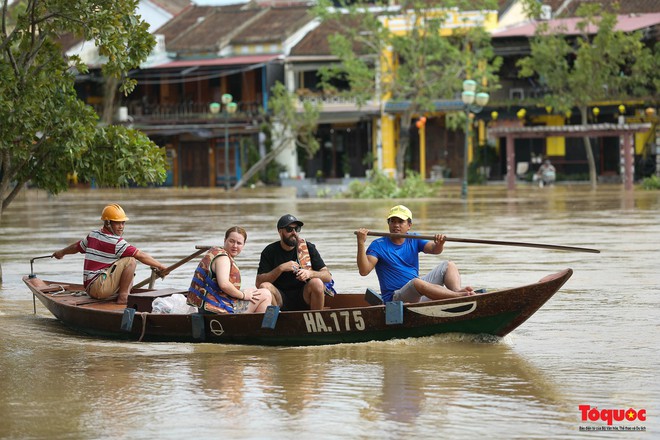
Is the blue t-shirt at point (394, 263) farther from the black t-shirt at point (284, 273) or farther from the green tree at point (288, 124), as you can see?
the green tree at point (288, 124)

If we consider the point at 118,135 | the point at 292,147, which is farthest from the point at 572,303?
the point at 292,147

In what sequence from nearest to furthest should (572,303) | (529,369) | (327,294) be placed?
(529,369), (327,294), (572,303)

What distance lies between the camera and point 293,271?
12.0 metres

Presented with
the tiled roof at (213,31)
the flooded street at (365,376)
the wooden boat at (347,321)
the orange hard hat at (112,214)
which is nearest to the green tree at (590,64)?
the tiled roof at (213,31)

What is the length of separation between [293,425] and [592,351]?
3.69m

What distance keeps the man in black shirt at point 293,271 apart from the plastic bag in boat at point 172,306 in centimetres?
85

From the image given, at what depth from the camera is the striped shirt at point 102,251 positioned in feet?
44.0

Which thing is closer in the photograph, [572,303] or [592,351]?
[592,351]

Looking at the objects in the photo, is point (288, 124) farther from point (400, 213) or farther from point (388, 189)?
point (400, 213)

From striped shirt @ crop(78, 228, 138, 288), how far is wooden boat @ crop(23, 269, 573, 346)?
822 mm

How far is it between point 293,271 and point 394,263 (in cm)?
94

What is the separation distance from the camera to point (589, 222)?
88.8ft

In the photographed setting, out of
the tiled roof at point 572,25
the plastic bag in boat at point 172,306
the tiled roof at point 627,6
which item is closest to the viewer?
the plastic bag in boat at point 172,306

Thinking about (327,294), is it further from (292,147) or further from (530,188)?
(292,147)
